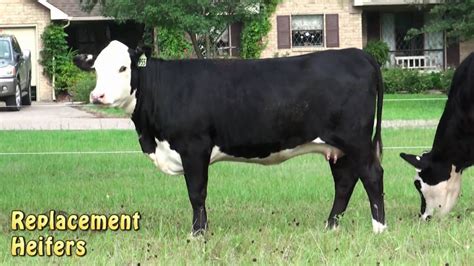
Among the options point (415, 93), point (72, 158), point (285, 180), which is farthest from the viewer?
point (415, 93)

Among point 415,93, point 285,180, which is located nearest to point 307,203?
point 285,180

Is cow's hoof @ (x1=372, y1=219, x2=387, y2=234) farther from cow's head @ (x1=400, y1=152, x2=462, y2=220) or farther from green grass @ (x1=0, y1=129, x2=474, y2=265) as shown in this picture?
cow's head @ (x1=400, y1=152, x2=462, y2=220)

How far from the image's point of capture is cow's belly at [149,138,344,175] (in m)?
8.52

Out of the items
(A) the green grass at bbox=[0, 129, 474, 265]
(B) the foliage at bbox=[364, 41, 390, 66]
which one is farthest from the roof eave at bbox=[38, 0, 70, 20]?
(A) the green grass at bbox=[0, 129, 474, 265]

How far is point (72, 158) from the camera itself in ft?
50.2

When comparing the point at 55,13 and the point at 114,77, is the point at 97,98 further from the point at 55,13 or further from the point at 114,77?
the point at 55,13

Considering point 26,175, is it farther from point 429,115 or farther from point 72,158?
point 429,115

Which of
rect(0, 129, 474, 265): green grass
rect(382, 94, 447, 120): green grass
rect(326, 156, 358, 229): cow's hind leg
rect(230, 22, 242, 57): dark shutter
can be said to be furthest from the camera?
rect(230, 22, 242, 57): dark shutter

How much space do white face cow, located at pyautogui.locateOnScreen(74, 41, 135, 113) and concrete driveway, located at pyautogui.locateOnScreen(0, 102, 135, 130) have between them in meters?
13.0

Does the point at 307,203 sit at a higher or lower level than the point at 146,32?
lower

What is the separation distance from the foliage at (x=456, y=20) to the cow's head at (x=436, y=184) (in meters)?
20.1

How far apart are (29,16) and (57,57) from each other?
208 cm

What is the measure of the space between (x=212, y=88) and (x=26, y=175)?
17.5 feet

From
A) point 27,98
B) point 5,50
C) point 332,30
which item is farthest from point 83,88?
point 332,30
